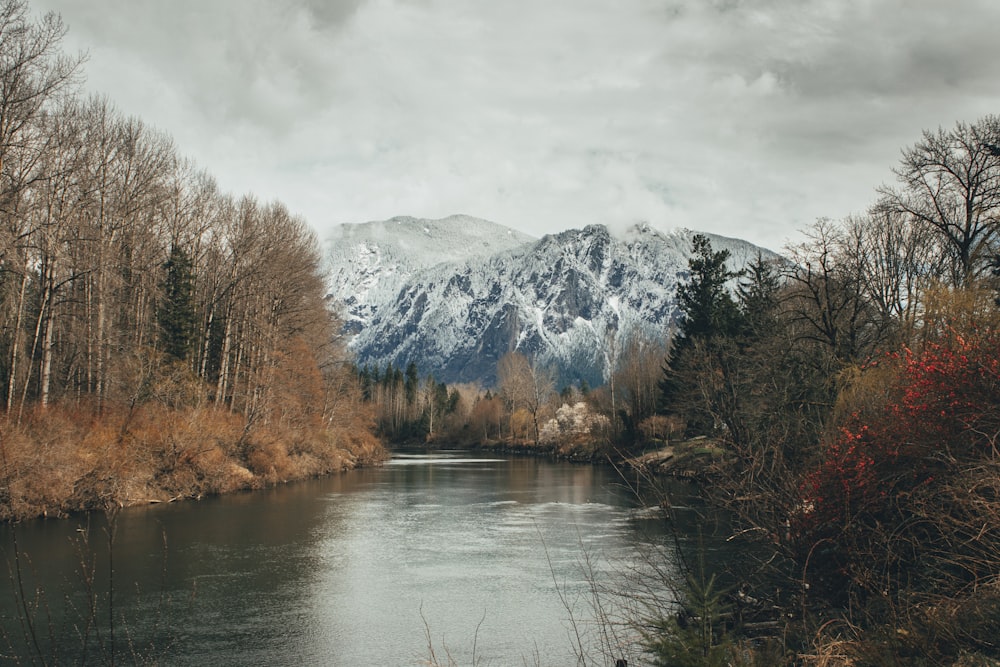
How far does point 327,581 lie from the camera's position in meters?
19.0

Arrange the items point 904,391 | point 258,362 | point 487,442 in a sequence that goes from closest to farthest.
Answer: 1. point 904,391
2. point 258,362
3. point 487,442

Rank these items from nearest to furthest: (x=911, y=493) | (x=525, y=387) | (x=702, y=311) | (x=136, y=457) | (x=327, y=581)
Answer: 1. (x=911, y=493)
2. (x=327, y=581)
3. (x=136, y=457)
4. (x=702, y=311)
5. (x=525, y=387)

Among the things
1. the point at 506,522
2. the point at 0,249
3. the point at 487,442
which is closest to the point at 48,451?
the point at 0,249

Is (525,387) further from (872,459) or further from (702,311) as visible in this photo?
(872,459)

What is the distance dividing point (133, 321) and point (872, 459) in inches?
1623

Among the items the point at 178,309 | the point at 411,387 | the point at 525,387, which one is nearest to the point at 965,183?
the point at 178,309

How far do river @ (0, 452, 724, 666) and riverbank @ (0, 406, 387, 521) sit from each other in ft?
3.67

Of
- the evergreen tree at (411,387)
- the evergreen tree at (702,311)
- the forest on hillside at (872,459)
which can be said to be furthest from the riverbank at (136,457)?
the evergreen tree at (411,387)

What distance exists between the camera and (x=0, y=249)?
2195 centimetres

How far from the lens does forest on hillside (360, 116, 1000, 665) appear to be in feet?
27.9

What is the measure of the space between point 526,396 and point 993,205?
3211 inches

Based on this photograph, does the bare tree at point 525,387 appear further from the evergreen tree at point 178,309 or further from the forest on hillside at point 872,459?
the evergreen tree at point 178,309

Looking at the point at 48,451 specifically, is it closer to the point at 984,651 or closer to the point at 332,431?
the point at 984,651

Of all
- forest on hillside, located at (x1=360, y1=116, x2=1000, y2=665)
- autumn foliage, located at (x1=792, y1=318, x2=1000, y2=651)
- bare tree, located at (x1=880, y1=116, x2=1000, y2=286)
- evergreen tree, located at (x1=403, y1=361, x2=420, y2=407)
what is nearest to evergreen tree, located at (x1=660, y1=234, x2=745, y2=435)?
forest on hillside, located at (x1=360, y1=116, x2=1000, y2=665)
